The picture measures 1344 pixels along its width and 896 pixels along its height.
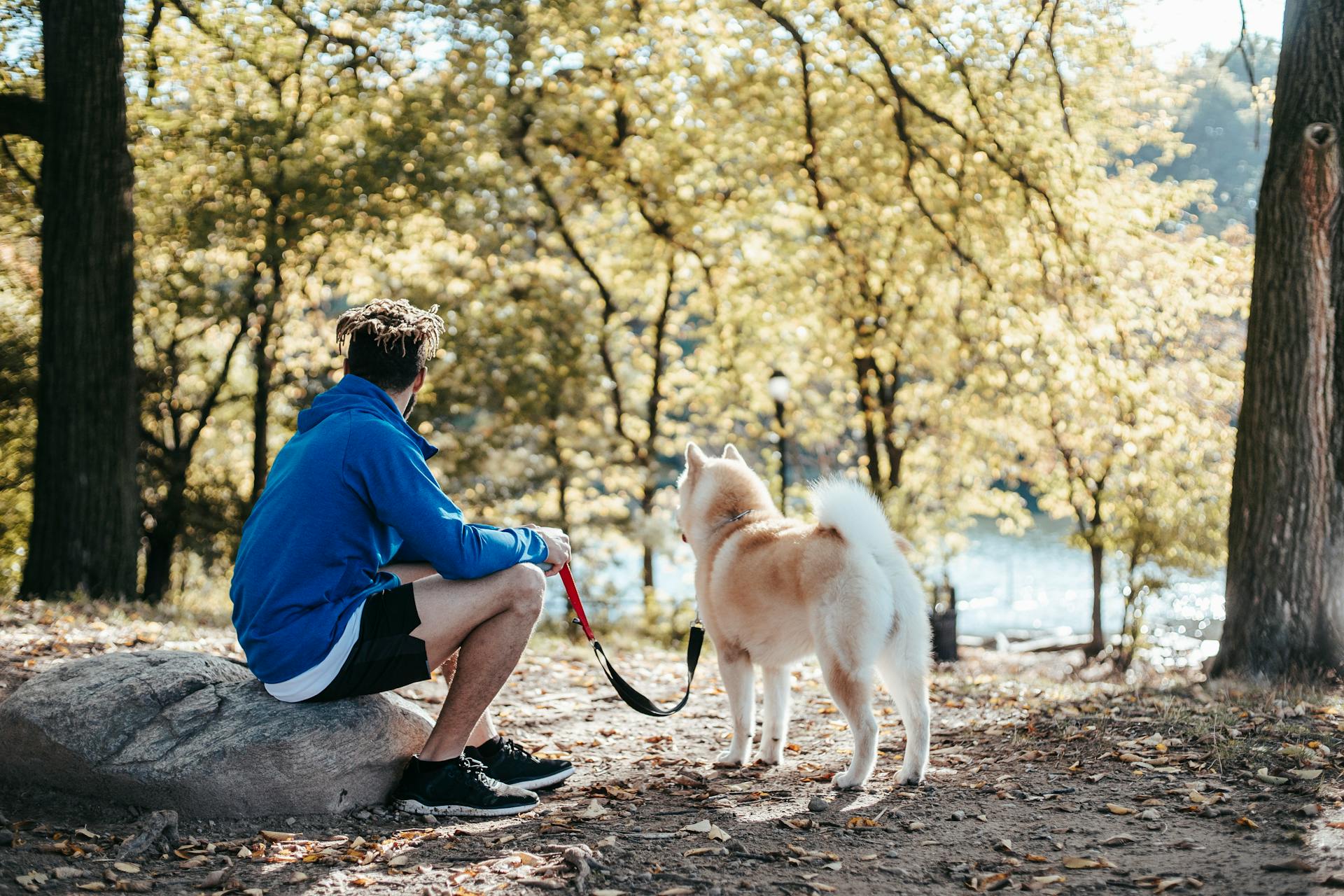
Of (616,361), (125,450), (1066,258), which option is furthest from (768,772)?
(616,361)

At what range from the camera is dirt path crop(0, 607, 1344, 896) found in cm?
300

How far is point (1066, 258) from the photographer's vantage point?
1116 cm

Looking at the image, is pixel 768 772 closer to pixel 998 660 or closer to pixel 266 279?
pixel 266 279

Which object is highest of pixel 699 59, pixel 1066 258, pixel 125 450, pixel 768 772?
pixel 699 59

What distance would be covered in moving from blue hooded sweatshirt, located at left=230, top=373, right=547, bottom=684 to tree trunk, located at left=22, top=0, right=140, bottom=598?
201 inches

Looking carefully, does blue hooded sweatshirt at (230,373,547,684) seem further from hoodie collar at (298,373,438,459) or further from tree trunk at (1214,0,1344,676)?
tree trunk at (1214,0,1344,676)

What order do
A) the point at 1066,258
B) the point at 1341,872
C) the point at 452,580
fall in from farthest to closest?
the point at 1066,258, the point at 452,580, the point at 1341,872

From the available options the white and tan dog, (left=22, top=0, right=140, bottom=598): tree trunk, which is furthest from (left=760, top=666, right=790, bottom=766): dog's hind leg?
(left=22, top=0, right=140, bottom=598): tree trunk

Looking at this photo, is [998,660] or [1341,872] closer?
[1341,872]

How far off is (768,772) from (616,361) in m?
13.9

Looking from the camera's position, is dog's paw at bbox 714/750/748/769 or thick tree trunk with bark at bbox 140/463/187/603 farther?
thick tree trunk with bark at bbox 140/463/187/603

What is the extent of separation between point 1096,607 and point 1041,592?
55.0 ft

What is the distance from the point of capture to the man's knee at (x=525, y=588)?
3666mm

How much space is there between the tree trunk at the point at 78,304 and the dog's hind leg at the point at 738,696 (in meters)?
5.76
